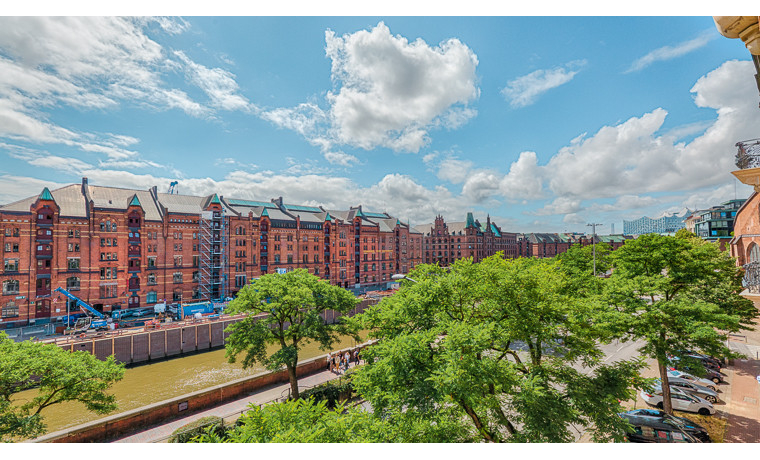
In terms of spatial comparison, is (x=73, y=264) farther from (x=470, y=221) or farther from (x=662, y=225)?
(x=662, y=225)

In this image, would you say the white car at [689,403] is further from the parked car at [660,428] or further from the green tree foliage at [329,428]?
the green tree foliage at [329,428]

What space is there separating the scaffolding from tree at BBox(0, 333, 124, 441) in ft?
101

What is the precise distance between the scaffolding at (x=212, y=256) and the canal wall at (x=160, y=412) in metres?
26.2

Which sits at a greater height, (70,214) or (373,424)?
(70,214)

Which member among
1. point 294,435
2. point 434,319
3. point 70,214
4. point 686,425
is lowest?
point 686,425

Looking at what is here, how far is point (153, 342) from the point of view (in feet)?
81.4

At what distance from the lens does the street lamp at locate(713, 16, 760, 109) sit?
4.06 meters

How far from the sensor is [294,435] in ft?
17.1

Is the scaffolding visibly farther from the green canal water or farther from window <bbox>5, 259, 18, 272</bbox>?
window <bbox>5, 259, 18, 272</bbox>

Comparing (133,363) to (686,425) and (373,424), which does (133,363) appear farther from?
(686,425)

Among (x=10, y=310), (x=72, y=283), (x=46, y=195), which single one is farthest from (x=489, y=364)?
(x=46, y=195)

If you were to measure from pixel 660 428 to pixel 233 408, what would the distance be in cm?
1747
